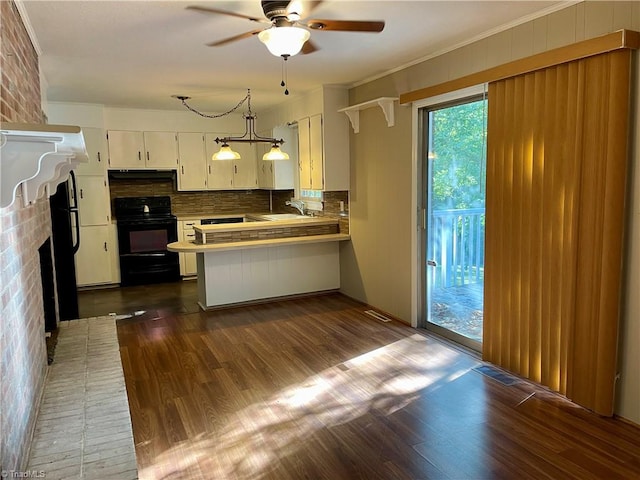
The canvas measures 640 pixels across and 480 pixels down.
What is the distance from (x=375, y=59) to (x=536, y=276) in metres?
2.29

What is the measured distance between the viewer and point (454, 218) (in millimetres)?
4129

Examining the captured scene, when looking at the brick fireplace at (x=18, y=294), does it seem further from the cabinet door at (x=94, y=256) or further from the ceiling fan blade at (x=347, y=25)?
the cabinet door at (x=94, y=256)

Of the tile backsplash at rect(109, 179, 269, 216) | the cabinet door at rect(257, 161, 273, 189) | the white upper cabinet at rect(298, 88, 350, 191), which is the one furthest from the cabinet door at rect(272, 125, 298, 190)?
the white upper cabinet at rect(298, 88, 350, 191)

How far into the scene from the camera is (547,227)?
305 centimetres

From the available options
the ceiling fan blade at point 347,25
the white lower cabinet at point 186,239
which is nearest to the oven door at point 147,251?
the white lower cabinet at point 186,239

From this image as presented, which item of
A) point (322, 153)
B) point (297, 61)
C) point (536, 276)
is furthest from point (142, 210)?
point (536, 276)

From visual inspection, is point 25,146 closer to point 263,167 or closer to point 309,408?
point 309,408

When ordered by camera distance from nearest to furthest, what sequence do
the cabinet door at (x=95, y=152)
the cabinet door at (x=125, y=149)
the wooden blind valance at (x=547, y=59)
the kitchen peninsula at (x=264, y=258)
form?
the wooden blind valance at (x=547, y=59) → the kitchen peninsula at (x=264, y=258) → the cabinet door at (x=95, y=152) → the cabinet door at (x=125, y=149)

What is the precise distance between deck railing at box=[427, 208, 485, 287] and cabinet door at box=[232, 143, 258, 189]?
3.84 meters

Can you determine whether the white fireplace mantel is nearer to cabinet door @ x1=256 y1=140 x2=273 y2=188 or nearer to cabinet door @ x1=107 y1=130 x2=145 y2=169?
cabinet door @ x1=107 y1=130 x2=145 y2=169

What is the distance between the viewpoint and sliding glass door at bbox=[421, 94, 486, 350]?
381cm

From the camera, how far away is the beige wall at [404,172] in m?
2.67

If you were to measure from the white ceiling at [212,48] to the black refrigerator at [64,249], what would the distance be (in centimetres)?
119

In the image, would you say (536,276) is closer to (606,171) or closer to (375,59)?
(606,171)
